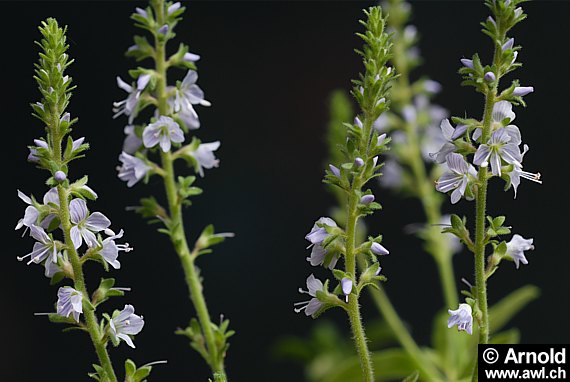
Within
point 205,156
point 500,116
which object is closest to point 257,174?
point 205,156

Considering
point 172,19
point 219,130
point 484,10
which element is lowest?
point 172,19

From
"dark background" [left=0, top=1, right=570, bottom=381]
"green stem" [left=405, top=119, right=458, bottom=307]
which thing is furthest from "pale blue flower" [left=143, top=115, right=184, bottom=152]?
"dark background" [left=0, top=1, right=570, bottom=381]

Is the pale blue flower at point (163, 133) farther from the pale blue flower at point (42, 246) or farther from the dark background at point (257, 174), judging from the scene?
the dark background at point (257, 174)

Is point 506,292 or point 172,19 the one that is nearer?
point 172,19

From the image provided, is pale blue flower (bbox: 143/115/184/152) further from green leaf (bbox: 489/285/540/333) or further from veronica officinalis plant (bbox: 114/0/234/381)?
green leaf (bbox: 489/285/540/333)

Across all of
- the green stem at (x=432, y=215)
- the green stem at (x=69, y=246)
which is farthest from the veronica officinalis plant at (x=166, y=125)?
the green stem at (x=432, y=215)

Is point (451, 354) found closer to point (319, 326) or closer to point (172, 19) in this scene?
point (319, 326)

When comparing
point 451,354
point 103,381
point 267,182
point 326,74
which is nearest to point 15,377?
point 267,182

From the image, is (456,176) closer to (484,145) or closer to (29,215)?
(484,145)
